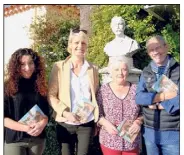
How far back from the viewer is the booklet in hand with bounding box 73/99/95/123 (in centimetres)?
312

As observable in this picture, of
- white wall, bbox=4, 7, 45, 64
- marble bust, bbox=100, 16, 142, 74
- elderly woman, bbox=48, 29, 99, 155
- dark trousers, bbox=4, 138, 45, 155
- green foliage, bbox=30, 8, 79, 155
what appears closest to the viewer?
dark trousers, bbox=4, 138, 45, 155

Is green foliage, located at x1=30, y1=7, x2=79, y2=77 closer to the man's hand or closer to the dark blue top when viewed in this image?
the dark blue top

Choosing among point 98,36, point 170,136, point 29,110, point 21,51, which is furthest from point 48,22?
point 170,136

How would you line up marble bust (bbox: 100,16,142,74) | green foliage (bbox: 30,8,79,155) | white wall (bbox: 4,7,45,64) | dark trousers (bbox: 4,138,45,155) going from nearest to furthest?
dark trousers (bbox: 4,138,45,155), white wall (bbox: 4,7,45,64), marble bust (bbox: 100,16,142,74), green foliage (bbox: 30,8,79,155)

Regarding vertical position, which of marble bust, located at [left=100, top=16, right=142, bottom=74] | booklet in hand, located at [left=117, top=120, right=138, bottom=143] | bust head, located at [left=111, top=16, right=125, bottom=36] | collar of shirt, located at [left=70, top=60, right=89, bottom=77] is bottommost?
booklet in hand, located at [left=117, top=120, right=138, bottom=143]

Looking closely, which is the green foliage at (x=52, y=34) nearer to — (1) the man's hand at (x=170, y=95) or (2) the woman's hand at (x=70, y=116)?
(2) the woman's hand at (x=70, y=116)

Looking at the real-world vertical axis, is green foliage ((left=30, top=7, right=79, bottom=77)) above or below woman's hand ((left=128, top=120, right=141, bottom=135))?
above

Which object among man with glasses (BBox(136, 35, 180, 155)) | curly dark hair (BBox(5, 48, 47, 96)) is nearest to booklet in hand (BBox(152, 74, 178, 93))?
man with glasses (BBox(136, 35, 180, 155))

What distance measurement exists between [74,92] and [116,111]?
14.1 inches

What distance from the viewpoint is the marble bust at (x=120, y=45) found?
344 cm

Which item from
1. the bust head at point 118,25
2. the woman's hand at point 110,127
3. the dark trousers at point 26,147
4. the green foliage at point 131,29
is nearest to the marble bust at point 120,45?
the bust head at point 118,25

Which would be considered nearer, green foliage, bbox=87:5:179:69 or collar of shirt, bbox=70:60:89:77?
collar of shirt, bbox=70:60:89:77

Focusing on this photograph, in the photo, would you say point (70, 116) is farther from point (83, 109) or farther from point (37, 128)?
point (37, 128)

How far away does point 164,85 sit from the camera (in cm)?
307
